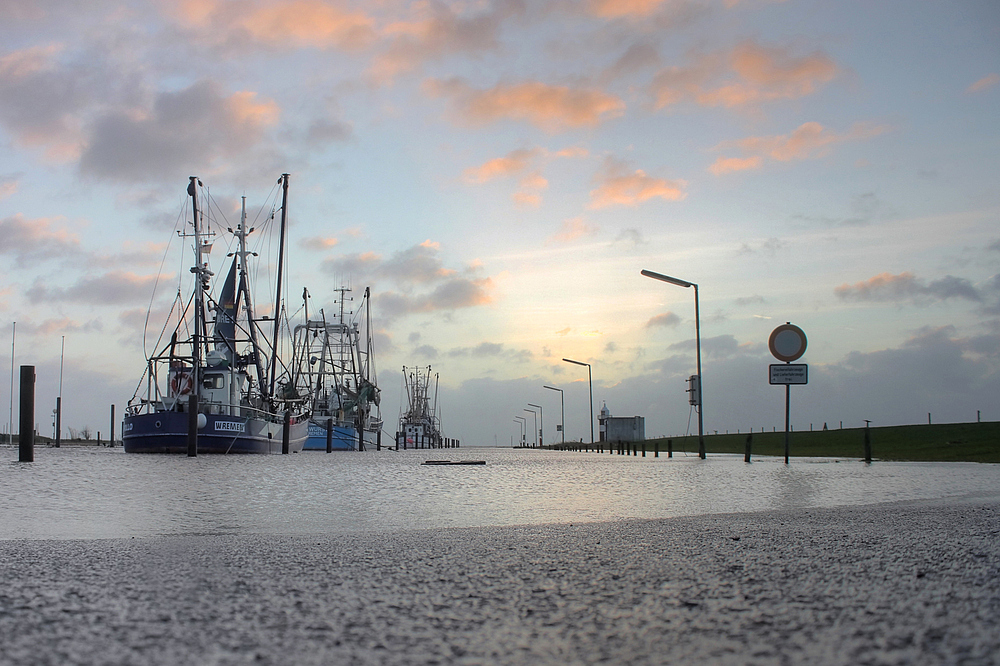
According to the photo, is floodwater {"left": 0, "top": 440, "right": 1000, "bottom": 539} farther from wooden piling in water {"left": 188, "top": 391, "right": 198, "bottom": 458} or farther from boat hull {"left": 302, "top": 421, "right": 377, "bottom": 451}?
boat hull {"left": 302, "top": 421, "right": 377, "bottom": 451}

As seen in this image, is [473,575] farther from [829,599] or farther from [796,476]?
[796,476]

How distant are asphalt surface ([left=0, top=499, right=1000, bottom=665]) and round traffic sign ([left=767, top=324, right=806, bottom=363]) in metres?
16.1

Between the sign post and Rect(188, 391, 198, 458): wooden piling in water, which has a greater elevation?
the sign post

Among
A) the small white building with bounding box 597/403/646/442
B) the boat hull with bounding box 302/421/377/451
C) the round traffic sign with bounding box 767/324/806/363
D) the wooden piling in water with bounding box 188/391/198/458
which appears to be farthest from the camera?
the small white building with bounding box 597/403/646/442

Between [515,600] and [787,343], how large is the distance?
19.1m

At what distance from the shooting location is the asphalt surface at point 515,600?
2328 millimetres

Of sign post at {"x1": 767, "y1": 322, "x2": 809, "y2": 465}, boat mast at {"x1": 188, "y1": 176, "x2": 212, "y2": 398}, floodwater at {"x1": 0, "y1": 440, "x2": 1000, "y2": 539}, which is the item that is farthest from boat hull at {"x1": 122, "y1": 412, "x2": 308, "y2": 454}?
sign post at {"x1": 767, "y1": 322, "x2": 809, "y2": 465}

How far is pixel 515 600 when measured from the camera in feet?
10.1

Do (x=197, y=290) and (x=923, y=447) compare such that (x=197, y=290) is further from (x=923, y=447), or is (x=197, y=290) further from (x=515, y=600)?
(x=515, y=600)

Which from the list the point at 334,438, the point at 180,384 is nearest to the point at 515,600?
the point at 180,384

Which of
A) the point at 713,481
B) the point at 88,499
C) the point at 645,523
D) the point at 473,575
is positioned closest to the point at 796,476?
the point at 713,481

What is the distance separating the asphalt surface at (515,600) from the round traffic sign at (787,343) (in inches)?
636

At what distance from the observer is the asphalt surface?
233 centimetres

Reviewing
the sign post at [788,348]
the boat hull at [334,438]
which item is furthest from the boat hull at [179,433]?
the sign post at [788,348]
